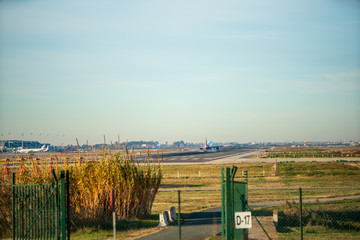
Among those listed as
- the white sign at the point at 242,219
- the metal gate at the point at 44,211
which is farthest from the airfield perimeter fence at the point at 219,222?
the white sign at the point at 242,219

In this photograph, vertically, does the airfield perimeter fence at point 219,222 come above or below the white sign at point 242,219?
below

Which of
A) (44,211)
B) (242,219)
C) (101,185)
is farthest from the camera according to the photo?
(101,185)

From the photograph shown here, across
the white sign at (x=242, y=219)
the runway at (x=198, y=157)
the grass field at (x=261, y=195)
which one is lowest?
the runway at (x=198, y=157)

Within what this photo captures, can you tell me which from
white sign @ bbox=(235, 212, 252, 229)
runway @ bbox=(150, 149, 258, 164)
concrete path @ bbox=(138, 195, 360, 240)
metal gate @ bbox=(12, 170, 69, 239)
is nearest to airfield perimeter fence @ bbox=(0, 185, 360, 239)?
concrete path @ bbox=(138, 195, 360, 240)

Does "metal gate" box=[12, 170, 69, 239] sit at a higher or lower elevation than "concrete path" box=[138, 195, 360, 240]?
higher

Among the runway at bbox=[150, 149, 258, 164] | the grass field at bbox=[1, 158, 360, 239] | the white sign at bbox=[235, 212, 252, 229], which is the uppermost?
the white sign at bbox=[235, 212, 252, 229]

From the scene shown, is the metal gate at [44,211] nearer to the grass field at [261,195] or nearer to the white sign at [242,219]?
the grass field at [261,195]

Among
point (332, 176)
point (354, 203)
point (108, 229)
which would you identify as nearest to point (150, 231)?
point (108, 229)

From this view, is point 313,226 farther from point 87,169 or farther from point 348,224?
point 87,169

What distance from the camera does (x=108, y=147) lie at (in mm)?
19141

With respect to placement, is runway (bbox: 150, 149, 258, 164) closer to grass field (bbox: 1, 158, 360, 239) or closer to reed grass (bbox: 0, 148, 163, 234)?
grass field (bbox: 1, 158, 360, 239)

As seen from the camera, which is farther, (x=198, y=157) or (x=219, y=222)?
(x=198, y=157)

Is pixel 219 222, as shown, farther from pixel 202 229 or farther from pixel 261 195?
pixel 261 195

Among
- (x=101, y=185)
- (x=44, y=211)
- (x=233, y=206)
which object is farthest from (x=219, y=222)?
(x=44, y=211)
